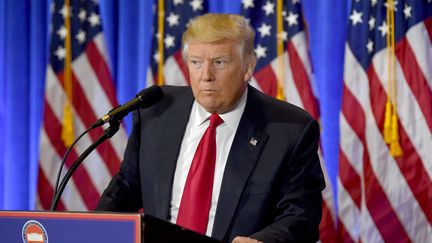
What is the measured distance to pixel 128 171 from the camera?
249cm

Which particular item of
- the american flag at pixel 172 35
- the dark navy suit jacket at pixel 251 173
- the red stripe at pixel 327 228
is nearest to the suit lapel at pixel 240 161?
the dark navy suit jacket at pixel 251 173

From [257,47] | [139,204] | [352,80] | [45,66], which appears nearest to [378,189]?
[352,80]

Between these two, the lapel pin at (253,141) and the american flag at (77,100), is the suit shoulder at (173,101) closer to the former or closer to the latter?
the lapel pin at (253,141)

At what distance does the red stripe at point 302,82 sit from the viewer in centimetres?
414

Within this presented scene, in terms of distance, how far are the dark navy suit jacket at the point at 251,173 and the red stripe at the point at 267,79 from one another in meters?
1.67

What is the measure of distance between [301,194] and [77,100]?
2.62 meters

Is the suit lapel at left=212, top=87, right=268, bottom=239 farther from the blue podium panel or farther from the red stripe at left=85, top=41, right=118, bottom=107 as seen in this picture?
the red stripe at left=85, top=41, right=118, bottom=107

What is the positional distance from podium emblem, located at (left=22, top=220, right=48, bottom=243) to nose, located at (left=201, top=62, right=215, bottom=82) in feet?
2.73

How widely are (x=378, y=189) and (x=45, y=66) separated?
236 cm

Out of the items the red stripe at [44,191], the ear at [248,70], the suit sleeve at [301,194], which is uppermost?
the ear at [248,70]

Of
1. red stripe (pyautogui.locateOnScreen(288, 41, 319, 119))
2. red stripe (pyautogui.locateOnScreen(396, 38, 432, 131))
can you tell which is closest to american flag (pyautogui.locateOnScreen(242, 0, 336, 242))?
red stripe (pyautogui.locateOnScreen(288, 41, 319, 119))

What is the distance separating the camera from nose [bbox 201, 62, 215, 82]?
7.53 ft

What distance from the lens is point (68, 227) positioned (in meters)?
1.62

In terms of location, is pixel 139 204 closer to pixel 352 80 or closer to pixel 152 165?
pixel 152 165
